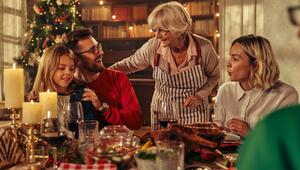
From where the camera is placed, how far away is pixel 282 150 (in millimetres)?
429

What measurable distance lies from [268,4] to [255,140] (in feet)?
11.6

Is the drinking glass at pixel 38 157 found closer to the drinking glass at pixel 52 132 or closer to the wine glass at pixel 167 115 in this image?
the drinking glass at pixel 52 132

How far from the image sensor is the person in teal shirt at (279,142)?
16.8 inches

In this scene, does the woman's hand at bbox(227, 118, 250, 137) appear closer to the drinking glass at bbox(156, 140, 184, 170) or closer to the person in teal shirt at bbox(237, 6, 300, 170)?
the drinking glass at bbox(156, 140, 184, 170)

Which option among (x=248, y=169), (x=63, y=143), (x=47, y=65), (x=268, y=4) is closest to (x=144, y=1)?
(x=268, y=4)

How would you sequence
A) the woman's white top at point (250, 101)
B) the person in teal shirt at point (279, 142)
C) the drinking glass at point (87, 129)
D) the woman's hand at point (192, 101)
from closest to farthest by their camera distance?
the person in teal shirt at point (279, 142), the drinking glass at point (87, 129), the woman's white top at point (250, 101), the woman's hand at point (192, 101)

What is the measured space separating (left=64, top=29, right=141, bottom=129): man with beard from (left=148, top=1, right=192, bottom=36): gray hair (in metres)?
0.43

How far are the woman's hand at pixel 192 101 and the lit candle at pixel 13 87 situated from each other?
1.34 m

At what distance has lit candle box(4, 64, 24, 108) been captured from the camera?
1559 mm

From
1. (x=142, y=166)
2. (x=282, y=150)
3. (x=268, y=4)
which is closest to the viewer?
(x=282, y=150)

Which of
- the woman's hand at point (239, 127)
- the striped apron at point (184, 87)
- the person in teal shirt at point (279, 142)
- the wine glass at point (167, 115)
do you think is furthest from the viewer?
the striped apron at point (184, 87)

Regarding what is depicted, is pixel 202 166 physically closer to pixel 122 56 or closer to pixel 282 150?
pixel 282 150

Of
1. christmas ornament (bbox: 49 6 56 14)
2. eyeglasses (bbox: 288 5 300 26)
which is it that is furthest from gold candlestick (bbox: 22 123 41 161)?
christmas ornament (bbox: 49 6 56 14)

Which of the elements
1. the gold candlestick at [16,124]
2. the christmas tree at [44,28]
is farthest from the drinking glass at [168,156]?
the christmas tree at [44,28]
